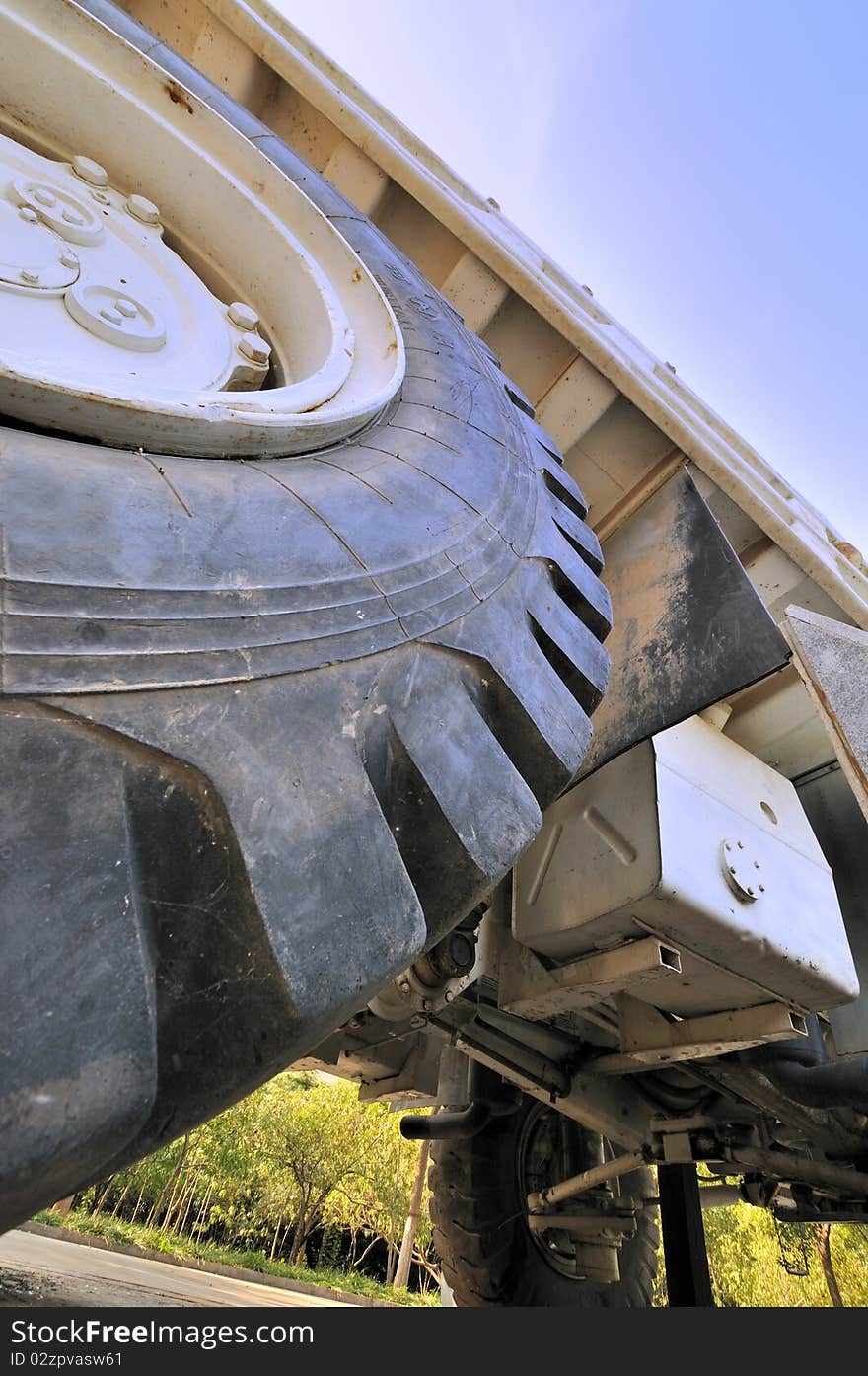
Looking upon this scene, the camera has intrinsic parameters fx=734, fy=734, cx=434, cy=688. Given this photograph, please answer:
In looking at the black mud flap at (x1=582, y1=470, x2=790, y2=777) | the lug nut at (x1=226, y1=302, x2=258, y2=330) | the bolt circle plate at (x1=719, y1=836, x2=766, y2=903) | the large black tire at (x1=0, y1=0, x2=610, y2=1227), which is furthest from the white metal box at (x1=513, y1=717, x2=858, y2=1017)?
the lug nut at (x1=226, y1=302, x2=258, y2=330)

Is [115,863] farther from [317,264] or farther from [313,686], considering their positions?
[317,264]

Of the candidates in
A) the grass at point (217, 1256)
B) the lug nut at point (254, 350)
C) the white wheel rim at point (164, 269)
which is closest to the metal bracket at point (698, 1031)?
the white wheel rim at point (164, 269)

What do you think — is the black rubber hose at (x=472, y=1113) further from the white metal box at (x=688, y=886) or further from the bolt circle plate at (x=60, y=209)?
the bolt circle plate at (x=60, y=209)

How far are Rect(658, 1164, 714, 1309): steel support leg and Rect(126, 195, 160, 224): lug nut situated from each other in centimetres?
339

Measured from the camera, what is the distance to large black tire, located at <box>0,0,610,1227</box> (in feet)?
1.20

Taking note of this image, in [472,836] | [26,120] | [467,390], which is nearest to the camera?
[472,836]

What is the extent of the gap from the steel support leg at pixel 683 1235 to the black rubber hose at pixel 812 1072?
3.38 ft

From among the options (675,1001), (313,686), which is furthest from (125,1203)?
(313,686)

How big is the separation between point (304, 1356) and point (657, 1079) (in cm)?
220

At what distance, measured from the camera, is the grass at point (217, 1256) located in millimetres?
10773

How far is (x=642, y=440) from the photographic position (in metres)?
1.90

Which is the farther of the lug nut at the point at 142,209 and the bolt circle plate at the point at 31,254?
the lug nut at the point at 142,209

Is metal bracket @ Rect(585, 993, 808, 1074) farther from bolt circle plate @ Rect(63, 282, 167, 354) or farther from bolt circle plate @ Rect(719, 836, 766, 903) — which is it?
bolt circle plate @ Rect(63, 282, 167, 354)

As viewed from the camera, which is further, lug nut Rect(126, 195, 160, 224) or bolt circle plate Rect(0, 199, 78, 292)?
lug nut Rect(126, 195, 160, 224)
